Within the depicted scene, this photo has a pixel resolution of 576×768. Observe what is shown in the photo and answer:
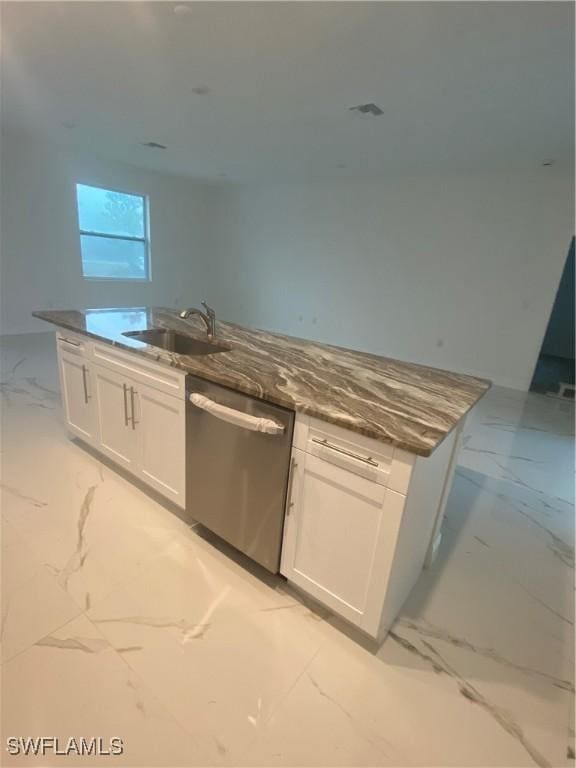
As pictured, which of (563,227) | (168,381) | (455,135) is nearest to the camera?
(168,381)

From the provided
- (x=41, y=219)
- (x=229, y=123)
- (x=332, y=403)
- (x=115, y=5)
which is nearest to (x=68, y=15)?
(x=115, y=5)

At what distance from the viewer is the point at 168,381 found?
5.51ft

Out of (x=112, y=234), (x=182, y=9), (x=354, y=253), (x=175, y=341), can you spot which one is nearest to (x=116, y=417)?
(x=175, y=341)

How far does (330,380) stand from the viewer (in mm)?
1518

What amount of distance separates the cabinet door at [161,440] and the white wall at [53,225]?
4675mm

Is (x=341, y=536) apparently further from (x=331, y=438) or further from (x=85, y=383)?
(x=85, y=383)

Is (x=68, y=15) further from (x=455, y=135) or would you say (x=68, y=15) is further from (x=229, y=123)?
(x=455, y=135)

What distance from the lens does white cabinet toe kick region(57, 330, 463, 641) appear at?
44.9 inches

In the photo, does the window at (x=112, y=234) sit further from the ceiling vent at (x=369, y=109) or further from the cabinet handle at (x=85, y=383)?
the cabinet handle at (x=85, y=383)

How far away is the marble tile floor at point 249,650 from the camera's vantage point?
1.08 meters

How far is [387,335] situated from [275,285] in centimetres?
242

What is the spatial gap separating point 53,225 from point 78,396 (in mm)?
4457

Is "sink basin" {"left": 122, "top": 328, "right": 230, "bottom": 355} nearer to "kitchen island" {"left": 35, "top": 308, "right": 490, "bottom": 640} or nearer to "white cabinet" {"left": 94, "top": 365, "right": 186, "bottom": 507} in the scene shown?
"kitchen island" {"left": 35, "top": 308, "right": 490, "bottom": 640}

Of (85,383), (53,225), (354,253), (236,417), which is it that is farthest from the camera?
(354,253)
